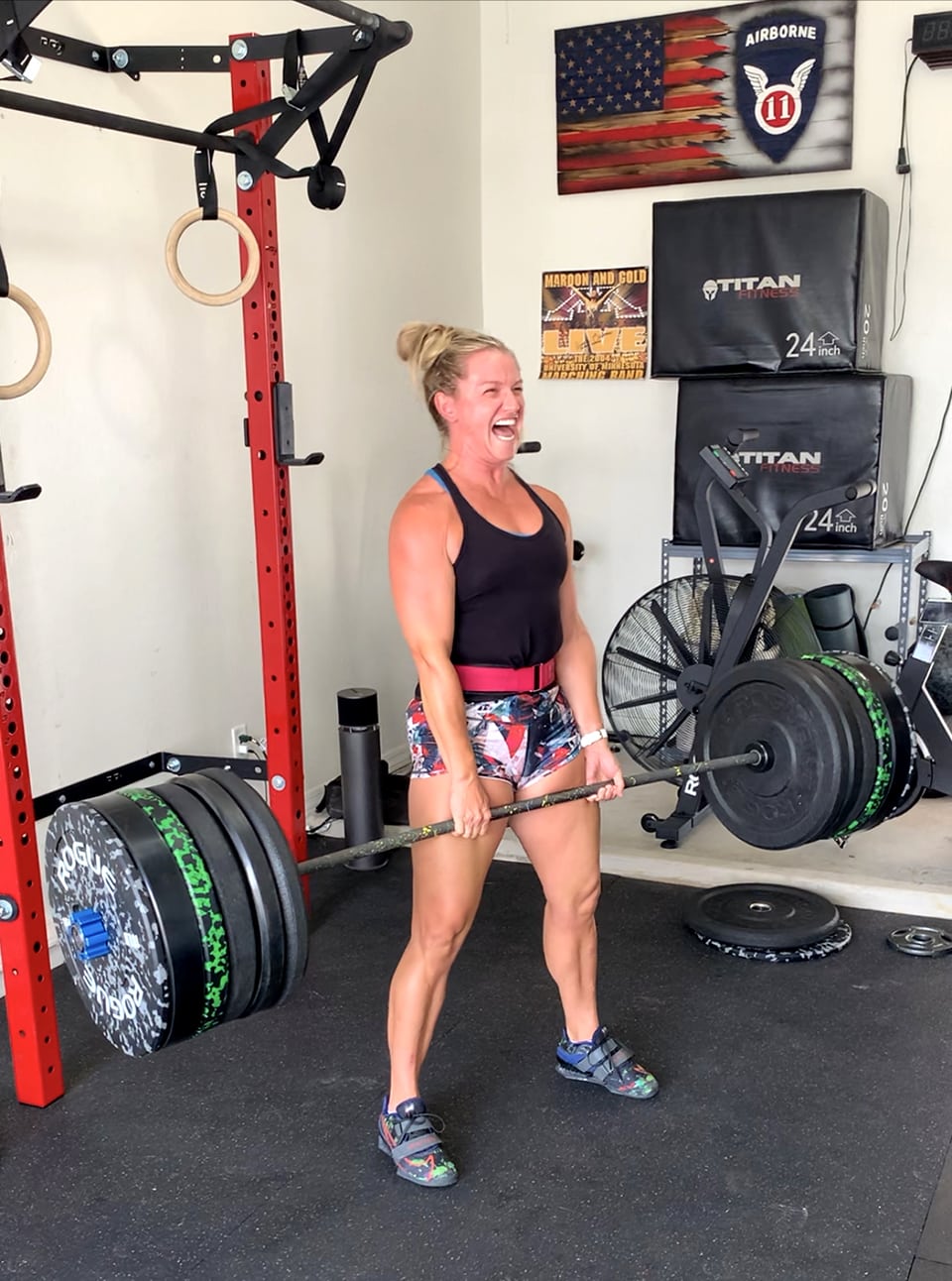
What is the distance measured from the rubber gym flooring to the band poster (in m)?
2.40

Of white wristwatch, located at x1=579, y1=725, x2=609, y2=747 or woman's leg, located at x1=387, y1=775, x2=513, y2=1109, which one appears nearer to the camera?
woman's leg, located at x1=387, y1=775, x2=513, y2=1109

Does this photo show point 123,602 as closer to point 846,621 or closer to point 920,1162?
point 920,1162

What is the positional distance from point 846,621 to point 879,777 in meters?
1.87


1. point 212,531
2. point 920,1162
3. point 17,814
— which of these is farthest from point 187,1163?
point 212,531

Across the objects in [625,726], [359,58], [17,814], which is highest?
[359,58]

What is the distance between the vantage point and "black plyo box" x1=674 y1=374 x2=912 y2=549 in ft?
12.0

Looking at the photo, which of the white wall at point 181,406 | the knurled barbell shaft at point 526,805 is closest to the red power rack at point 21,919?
the white wall at point 181,406

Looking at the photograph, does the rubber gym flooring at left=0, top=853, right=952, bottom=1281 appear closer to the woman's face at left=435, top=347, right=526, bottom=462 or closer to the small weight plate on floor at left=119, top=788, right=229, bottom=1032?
the small weight plate on floor at left=119, top=788, right=229, bottom=1032

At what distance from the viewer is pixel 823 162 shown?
408 cm

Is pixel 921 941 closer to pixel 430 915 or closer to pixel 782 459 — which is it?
pixel 430 915

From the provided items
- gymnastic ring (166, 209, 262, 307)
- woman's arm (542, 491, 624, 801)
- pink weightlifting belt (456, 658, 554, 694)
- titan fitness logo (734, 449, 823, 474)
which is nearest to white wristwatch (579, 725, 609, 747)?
woman's arm (542, 491, 624, 801)

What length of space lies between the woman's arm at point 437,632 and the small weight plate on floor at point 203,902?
471 mm

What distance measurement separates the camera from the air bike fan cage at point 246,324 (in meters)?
2.12

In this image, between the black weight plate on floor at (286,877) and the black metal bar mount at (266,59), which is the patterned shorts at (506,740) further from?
the black metal bar mount at (266,59)
